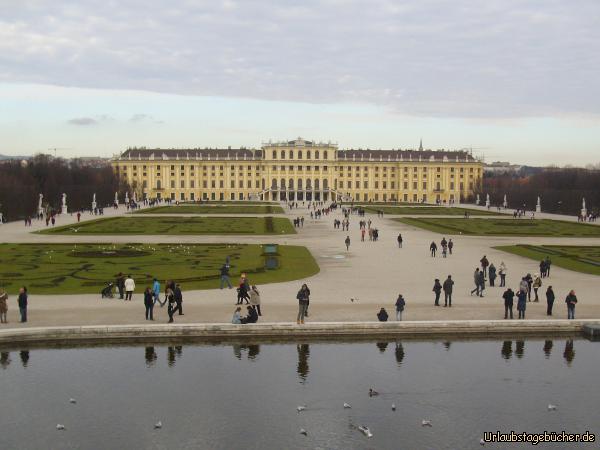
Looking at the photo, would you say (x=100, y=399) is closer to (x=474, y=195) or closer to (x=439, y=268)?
(x=439, y=268)

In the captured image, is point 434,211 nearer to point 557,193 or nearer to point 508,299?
point 557,193

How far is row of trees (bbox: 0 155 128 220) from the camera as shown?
Result: 62.1 meters

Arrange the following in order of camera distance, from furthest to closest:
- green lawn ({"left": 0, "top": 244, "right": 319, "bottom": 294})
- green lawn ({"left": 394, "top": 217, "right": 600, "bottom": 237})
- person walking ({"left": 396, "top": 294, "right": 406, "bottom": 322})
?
green lawn ({"left": 394, "top": 217, "right": 600, "bottom": 237}) < green lawn ({"left": 0, "top": 244, "right": 319, "bottom": 294}) < person walking ({"left": 396, "top": 294, "right": 406, "bottom": 322})

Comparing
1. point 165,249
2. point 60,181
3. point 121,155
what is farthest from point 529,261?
point 121,155

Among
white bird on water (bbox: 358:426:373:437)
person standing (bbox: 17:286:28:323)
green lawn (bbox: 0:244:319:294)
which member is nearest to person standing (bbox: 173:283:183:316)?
person standing (bbox: 17:286:28:323)

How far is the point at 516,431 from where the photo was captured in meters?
11.0

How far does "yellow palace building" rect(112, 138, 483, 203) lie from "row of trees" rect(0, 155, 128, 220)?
2607cm

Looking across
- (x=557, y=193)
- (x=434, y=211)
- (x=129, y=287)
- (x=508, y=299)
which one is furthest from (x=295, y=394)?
(x=557, y=193)

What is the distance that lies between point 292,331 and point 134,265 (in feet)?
45.0

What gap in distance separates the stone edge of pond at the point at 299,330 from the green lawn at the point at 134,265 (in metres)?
5.96

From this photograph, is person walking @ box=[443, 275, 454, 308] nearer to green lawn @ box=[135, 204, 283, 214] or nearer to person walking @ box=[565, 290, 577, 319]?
person walking @ box=[565, 290, 577, 319]

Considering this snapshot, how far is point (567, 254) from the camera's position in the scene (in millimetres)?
33562

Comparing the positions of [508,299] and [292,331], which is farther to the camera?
[508,299]

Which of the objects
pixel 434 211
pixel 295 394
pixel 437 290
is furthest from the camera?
pixel 434 211
